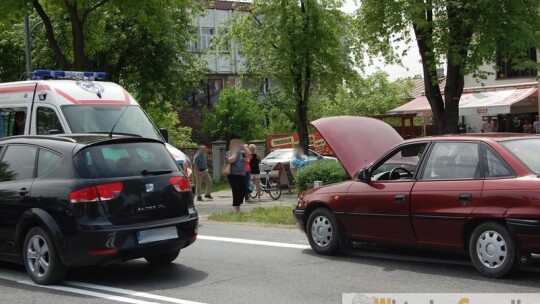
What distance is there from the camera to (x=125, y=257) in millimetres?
7395

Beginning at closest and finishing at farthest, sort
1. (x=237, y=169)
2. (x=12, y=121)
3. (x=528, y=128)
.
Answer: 1. (x=12, y=121)
2. (x=237, y=169)
3. (x=528, y=128)

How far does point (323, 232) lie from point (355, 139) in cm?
151

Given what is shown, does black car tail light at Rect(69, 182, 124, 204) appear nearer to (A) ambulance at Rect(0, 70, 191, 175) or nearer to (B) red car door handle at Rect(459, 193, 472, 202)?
(B) red car door handle at Rect(459, 193, 472, 202)

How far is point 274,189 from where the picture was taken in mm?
21969

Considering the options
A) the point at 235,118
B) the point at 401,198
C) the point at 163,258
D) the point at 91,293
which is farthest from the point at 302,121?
the point at 91,293

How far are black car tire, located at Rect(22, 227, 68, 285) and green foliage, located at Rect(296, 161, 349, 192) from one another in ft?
26.3

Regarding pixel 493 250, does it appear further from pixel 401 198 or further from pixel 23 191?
pixel 23 191

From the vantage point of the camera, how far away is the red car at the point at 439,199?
23.2ft

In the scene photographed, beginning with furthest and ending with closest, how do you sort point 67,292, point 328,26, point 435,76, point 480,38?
point 328,26 < point 435,76 < point 480,38 < point 67,292

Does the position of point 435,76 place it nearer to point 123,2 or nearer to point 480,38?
point 480,38

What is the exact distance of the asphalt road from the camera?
22.8 ft

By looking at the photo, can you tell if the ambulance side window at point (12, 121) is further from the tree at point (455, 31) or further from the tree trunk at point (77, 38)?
the tree at point (455, 31)

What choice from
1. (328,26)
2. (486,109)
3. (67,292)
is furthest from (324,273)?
(486,109)

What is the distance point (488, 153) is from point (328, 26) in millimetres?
18546
